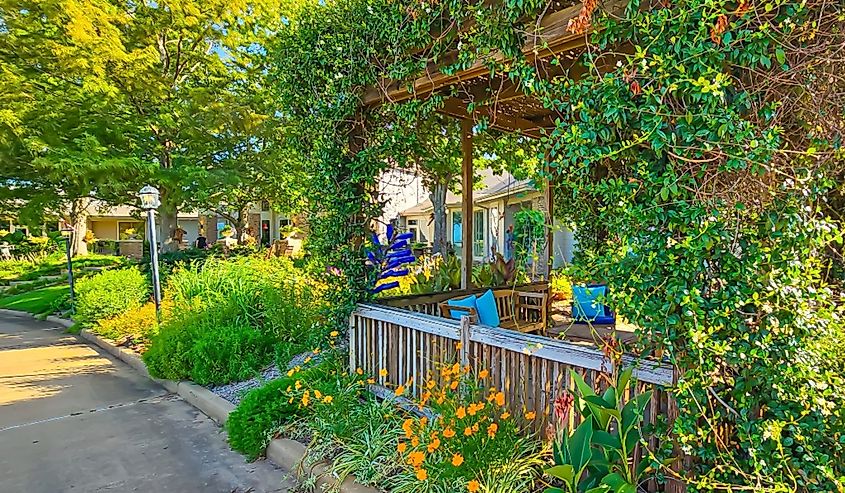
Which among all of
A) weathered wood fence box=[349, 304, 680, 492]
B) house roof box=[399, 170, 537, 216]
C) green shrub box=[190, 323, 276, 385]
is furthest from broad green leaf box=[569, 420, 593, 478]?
house roof box=[399, 170, 537, 216]

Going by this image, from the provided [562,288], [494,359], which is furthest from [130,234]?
[494,359]

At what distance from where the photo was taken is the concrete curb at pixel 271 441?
311cm

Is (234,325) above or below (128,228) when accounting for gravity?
below

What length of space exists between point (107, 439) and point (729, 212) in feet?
15.6

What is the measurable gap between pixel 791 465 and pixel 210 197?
1118 cm

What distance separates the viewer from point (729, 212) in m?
2.01

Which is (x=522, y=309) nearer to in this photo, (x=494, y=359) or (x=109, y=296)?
(x=494, y=359)

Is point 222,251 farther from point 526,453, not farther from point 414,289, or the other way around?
point 526,453

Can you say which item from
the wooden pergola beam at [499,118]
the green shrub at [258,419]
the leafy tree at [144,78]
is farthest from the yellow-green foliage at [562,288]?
the leafy tree at [144,78]

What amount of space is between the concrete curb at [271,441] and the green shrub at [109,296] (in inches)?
59.0

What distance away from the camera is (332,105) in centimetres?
401

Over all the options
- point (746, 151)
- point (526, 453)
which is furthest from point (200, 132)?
point (746, 151)

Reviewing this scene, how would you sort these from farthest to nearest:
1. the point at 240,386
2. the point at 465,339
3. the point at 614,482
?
the point at 240,386 → the point at 465,339 → the point at 614,482

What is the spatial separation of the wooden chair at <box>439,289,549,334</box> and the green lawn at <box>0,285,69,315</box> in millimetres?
10758
